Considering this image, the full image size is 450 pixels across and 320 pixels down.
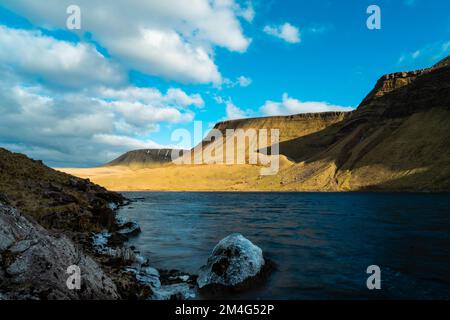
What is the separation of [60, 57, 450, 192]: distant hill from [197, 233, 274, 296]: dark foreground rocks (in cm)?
8857

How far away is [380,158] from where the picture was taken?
108750mm

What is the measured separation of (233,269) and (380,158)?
109863mm

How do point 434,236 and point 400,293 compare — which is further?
point 434,236

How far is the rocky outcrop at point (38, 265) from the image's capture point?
23.3 feet

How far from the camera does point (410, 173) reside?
310 feet

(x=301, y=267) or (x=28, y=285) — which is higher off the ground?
(x=28, y=285)

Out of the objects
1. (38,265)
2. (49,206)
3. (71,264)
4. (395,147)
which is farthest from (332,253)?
(395,147)

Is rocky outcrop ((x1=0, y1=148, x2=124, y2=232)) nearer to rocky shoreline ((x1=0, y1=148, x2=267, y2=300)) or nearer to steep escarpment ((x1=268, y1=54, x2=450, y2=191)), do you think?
rocky shoreline ((x1=0, y1=148, x2=267, y2=300))

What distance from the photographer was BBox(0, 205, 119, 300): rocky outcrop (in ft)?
23.3

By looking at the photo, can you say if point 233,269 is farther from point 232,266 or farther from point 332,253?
point 332,253

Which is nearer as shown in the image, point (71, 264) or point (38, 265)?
point (38, 265)
